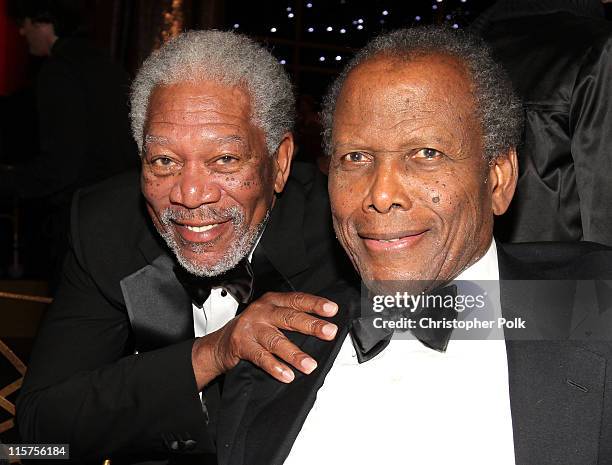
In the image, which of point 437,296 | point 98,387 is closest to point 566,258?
point 437,296

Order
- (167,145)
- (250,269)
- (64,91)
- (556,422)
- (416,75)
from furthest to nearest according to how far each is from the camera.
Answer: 1. (64,91)
2. (250,269)
3. (167,145)
4. (416,75)
5. (556,422)

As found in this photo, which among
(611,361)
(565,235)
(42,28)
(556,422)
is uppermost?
(42,28)

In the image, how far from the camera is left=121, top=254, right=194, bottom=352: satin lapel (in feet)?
8.57

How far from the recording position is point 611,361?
1867mm

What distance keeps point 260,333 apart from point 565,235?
1052 millimetres

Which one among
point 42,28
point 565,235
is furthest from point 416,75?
point 42,28

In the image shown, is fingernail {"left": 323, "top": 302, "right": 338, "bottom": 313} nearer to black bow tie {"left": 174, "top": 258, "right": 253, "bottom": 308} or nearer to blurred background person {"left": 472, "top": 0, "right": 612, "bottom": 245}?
black bow tie {"left": 174, "top": 258, "right": 253, "bottom": 308}

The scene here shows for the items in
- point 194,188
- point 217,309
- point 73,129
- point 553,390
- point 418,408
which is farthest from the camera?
point 73,129

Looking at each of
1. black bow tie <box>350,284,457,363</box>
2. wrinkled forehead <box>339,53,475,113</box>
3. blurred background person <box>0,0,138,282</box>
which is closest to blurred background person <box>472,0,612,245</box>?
wrinkled forehead <box>339,53,475,113</box>

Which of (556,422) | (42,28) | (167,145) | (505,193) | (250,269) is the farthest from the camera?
(42,28)

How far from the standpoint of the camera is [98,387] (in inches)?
95.9

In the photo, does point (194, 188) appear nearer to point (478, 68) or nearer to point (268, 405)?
point (268, 405)

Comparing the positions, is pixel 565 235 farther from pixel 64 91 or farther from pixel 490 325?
pixel 64 91

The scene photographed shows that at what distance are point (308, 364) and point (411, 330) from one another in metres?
0.25
